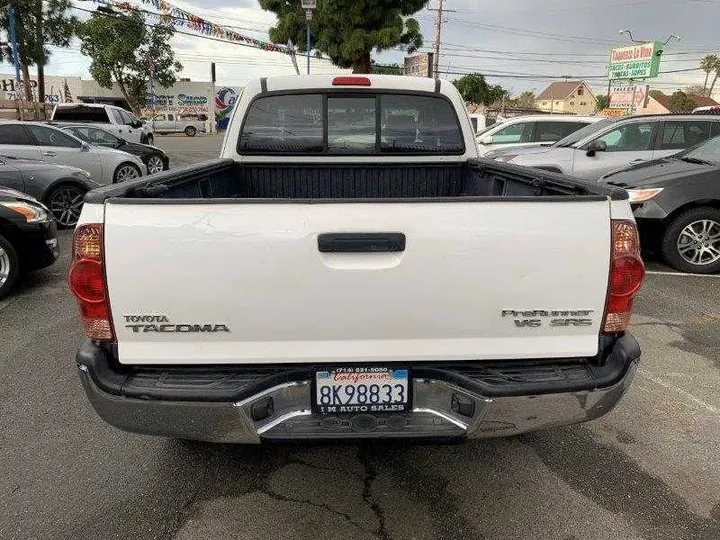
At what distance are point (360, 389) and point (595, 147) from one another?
27.6ft

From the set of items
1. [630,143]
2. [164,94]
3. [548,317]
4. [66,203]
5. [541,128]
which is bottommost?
[66,203]

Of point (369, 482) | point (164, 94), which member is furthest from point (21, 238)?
point (164, 94)

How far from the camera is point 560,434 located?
3131 millimetres

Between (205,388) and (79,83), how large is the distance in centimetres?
5941

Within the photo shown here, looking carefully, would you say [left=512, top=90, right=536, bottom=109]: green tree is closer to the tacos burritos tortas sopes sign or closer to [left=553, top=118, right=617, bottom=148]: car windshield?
the tacos burritos tortas sopes sign

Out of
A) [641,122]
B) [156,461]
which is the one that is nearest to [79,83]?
[641,122]

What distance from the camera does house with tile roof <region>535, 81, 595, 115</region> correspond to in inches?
4210

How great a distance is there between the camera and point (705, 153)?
22.5 feet

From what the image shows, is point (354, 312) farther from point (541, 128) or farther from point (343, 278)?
point (541, 128)

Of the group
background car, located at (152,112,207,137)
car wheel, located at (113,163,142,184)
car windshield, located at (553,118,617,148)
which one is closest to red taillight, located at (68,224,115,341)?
car windshield, located at (553,118,617,148)

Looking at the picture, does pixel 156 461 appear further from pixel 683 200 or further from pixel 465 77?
pixel 465 77

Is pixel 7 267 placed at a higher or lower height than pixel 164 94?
lower

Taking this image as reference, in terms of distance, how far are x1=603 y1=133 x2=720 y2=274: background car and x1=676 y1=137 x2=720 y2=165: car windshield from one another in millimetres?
77

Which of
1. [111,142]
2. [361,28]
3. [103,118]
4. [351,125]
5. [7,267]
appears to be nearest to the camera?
[351,125]
